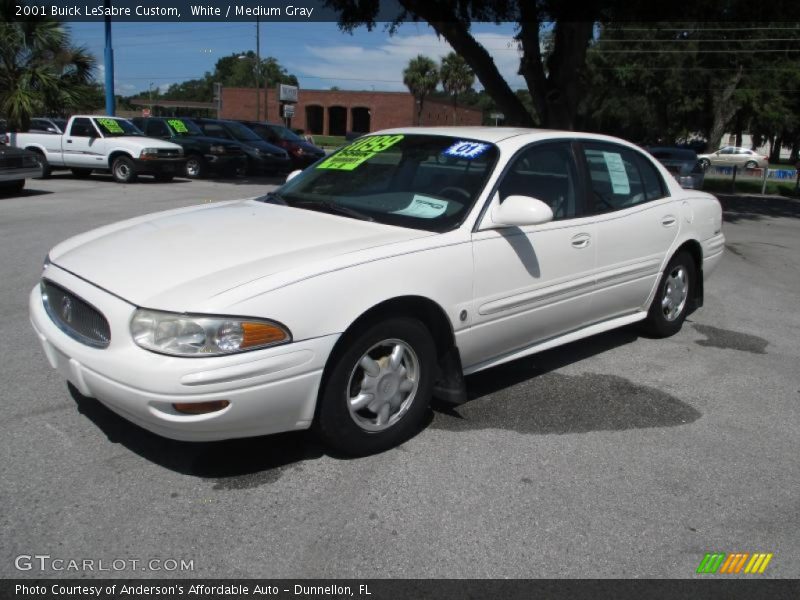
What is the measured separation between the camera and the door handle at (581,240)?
14.6 ft

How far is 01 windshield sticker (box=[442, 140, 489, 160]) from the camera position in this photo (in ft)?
13.9

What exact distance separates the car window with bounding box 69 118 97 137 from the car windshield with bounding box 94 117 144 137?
192mm

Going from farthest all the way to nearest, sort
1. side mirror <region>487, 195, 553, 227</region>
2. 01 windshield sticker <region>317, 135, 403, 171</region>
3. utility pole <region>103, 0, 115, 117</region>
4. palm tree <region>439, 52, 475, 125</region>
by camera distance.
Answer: palm tree <region>439, 52, 475, 125</region>
utility pole <region>103, 0, 115, 117</region>
01 windshield sticker <region>317, 135, 403, 171</region>
side mirror <region>487, 195, 553, 227</region>

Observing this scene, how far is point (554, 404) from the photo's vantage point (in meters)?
4.30

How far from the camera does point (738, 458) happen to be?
3.72 m

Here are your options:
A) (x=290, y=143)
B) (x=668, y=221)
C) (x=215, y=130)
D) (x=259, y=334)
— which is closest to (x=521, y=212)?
(x=259, y=334)

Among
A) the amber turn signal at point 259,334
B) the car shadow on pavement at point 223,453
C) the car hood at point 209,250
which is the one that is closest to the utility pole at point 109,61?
the car hood at point 209,250

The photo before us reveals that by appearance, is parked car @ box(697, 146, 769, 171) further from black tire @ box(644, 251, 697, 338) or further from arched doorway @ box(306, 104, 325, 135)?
black tire @ box(644, 251, 697, 338)

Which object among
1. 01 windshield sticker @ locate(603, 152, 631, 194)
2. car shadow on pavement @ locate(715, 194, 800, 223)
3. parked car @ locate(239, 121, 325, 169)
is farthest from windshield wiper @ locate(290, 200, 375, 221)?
parked car @ locate(239, 121, 325, 169)

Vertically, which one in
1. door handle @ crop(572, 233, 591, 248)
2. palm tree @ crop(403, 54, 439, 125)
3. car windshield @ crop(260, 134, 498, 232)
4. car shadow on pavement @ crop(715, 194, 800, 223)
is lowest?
car shadow on pavement @ crop(715, 194, 800, 223)

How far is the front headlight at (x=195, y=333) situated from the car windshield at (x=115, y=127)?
620 inches

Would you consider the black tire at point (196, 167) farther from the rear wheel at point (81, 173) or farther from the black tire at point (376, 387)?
the black tire at point (376, 387)
